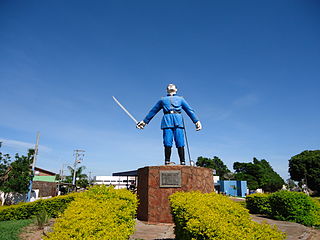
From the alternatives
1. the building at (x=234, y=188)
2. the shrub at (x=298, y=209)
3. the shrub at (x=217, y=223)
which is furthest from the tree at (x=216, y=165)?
the shrub at (x=217, y=223)

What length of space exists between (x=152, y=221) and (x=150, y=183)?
3.46 feet

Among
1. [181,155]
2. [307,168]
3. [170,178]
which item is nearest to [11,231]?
[170,178]

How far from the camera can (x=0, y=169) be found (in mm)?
16141

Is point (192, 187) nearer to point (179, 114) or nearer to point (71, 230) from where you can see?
point (179, 114)

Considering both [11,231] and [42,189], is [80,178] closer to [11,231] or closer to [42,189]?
[42,189]

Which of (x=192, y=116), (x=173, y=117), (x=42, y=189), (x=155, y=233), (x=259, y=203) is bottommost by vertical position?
(x=155, y=233)

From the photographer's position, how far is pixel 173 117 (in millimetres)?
7602

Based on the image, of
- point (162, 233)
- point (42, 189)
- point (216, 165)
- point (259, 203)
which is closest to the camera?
point (162, 233)

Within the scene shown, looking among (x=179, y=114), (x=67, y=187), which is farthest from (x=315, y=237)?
(x=67, y=187)

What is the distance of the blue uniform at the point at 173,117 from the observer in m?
7.51

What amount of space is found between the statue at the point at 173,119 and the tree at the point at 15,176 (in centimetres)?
1371

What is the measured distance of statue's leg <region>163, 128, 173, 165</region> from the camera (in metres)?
7.41

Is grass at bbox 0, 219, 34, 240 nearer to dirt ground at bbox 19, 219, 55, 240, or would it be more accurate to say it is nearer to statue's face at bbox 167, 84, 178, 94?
dirt ground at bbox 19, 219, 55, 240

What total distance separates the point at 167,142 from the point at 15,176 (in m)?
14.6
